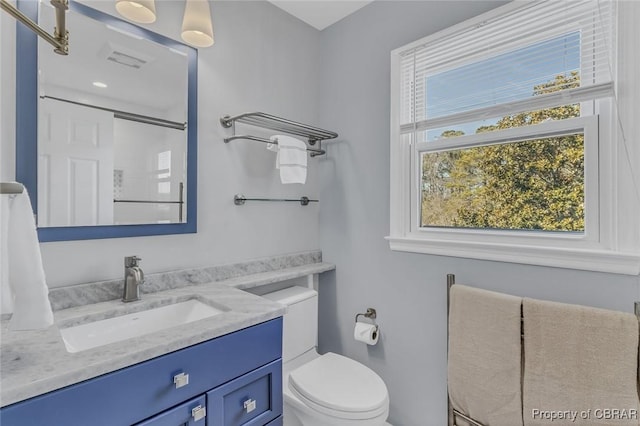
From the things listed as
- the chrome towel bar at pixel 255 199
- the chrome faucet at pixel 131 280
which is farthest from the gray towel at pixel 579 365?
the chrome faucet at pixel 131 280

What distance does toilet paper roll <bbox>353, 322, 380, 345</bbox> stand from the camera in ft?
5.74

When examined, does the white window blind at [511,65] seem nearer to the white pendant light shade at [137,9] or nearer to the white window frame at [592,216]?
the white window frame at [592,216]

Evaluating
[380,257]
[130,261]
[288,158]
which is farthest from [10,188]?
[380,257]

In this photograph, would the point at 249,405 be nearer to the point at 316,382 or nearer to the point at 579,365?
the point at 316,382

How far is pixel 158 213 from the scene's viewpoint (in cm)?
142

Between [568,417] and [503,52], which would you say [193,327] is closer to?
[568,417]

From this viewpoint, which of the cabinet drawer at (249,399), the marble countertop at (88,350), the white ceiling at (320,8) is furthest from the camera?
the white ceiling at (320,8)

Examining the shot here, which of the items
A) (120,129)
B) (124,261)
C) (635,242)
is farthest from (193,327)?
(635,242)

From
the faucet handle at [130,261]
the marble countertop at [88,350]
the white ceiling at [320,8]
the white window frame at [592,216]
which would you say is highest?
the white ceiling at [320,8]

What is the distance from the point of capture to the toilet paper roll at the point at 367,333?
68.9 inches

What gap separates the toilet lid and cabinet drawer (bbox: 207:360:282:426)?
23 centimetres

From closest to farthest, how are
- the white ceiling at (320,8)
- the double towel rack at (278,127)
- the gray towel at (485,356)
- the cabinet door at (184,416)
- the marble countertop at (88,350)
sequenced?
the marble countertop at (88,350) < the cabinet door at (184,416) < the gray towel at (485,356) < the double towel rack at (278,127) < the white ceiling at (320,8)

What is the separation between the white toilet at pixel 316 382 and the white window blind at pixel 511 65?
46.1 inches

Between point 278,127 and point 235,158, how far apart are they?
1.17 ft
